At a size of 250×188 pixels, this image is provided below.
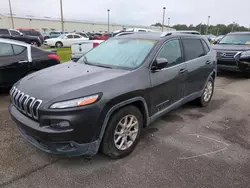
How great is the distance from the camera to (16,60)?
5.12 m

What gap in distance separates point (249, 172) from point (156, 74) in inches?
71.2

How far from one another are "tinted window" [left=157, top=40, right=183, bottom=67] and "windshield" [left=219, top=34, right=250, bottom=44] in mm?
6511

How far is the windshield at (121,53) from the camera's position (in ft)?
10.6

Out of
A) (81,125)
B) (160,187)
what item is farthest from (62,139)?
(160,187)

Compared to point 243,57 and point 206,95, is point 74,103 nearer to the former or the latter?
point 206,95

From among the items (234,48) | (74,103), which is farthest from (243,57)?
(74,103)

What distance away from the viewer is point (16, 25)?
5719 cm

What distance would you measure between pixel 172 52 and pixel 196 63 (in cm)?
85

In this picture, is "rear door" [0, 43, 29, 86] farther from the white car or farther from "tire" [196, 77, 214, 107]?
the white car

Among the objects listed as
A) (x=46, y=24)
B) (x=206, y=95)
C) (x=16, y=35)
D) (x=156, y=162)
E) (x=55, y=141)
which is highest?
(x=46, y=24)

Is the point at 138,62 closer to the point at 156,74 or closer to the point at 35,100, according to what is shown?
the point at 156,74

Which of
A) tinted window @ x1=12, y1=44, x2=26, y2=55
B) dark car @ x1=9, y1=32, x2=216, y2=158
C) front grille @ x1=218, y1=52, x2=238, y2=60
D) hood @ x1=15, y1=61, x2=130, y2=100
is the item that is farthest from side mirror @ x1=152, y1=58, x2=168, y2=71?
front grille @ x1=218, y1=52, x2=238, y2=60

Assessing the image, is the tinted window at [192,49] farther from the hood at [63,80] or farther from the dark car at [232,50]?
the dark car at [232,50]

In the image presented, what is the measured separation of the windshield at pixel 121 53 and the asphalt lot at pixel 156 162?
4.32 feet
